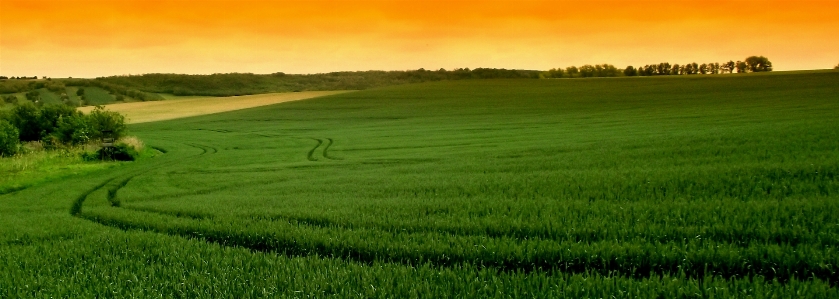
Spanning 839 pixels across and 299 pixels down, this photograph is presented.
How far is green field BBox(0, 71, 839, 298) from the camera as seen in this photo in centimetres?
659

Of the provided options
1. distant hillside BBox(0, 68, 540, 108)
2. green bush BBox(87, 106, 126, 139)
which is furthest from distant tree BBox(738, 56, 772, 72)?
green bush BBox(87, 106, 126, 139)

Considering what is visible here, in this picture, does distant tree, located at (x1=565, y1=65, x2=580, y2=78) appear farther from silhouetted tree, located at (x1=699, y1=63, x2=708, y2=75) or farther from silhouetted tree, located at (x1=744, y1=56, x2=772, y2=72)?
silhouetted tree, located at (x1=744, y1=56, x2=772, y2=72)

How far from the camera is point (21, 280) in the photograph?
7477mm

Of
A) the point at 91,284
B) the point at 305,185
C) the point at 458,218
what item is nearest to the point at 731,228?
the point at 458,218

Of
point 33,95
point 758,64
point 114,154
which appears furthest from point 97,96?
point 758,64

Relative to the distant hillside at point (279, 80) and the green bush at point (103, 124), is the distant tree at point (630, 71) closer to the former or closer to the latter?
the distant hillside at point (279, 80)

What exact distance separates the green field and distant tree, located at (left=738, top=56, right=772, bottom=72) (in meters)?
70.3

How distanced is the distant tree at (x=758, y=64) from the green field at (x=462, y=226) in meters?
70.3

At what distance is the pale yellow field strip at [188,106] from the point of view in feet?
250

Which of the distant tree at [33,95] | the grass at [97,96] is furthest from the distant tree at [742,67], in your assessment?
the distant tree at [33,95]

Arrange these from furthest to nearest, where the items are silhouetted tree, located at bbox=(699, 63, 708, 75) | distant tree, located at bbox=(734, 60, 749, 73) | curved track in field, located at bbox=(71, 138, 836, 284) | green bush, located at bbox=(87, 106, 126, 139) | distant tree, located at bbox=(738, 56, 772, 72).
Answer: silhouetted tree, located at bbox=(699, 63, 708, 75)
distant tree, located at bbox=(734, 60, 749, 73)
distant tree, located at bbox=(738, 56, 772, 72)
green bush, located at bbox=(87, 106, 126, 139)
curved track in field, located at bbox=(71, 138, 836, 284)

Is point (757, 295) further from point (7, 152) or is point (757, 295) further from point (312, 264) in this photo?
point (7, 152)

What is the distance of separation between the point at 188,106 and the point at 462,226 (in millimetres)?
83528

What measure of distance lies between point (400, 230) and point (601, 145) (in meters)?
16.9
